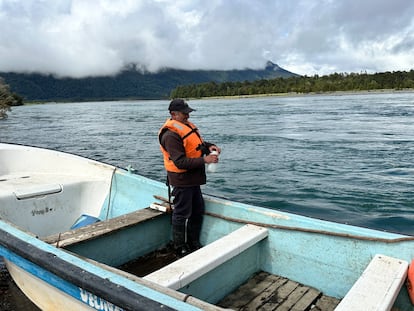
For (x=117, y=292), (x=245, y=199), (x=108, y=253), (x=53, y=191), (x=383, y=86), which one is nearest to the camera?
(x=117, y=292)

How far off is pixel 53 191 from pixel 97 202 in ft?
2.11

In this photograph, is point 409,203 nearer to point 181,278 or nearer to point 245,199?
point 245,199

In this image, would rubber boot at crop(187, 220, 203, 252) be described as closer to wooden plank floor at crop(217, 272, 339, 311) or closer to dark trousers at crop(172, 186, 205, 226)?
dark trousers at crop(172, 186, 205, 226)

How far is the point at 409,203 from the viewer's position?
25.2 ft

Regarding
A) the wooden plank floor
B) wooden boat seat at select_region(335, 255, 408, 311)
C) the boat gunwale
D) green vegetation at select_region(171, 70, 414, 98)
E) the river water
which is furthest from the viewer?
green vegetation at select_region(171, 70, 414, 98)

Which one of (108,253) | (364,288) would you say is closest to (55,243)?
(108,253)

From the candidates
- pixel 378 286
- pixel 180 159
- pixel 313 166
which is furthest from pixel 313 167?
pixel 378 286

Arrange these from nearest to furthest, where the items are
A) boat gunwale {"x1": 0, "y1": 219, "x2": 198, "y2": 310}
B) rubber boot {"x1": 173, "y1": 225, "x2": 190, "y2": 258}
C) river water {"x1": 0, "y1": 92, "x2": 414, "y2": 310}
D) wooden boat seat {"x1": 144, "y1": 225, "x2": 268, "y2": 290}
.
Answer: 1. boat gunwale {"x1": 0, "y1": 219, "x2": 198, "y2": 310}
2. wooden boat seat {"x1": 144, "y1": 225, "x2": 268, "y2": 290}
3. rubber boot {"x1": 173, "y1": 225, "x2": 190, "y2": 258}
4. river water {"x1": 0, "y1": 92, "x2": 414, "y2": 310}

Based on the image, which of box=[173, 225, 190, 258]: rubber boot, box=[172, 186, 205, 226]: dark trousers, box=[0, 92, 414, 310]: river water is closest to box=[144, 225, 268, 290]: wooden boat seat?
box=[172, 186, 205, 226]: dark trousers

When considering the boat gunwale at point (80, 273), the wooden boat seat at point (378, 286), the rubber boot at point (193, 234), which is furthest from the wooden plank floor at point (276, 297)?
the boat gunwale at point (80, 273)

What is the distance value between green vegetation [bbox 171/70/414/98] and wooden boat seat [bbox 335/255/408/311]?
89457 mm

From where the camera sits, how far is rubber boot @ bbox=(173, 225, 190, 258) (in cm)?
430

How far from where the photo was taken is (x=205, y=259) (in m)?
3.28

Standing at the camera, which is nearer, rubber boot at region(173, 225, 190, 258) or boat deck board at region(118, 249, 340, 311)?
boat deck board at region(118, 249, 340, 311)
